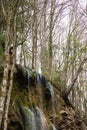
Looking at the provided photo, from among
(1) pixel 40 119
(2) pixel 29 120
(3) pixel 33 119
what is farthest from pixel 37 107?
(2) pixel 29 120

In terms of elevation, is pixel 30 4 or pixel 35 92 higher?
pixel 30 4

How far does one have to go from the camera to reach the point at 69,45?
17.0 meters

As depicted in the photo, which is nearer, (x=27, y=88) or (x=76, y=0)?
(x=27, y=88)

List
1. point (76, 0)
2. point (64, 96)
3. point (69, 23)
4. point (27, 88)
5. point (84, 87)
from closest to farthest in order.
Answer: point (27, 88)
point (64, 96)
point (76, 0)
point (69, 23)
point (84, 87)

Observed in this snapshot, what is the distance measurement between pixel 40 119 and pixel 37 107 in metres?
0.74

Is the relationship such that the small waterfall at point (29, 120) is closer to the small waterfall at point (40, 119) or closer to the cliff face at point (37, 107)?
the cliff face at point (37, 107)

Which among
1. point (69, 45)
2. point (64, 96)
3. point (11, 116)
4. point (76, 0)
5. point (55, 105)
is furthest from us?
point (76, 0)

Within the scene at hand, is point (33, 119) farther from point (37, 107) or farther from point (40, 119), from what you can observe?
point (37, 107)

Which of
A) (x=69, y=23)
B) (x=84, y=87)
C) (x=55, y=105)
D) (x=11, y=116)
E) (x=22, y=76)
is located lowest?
(x=11, y=116)

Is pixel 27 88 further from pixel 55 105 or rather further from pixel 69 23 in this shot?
pixel 69 23

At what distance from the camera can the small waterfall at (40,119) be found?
1000 centimetres

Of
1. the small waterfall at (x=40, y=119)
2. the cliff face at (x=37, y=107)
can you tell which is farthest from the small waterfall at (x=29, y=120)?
the small waterfall at (x=40, y=119)

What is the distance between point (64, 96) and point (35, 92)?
2464mm

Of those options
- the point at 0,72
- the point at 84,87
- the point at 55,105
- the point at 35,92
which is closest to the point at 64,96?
the point at 55,105
